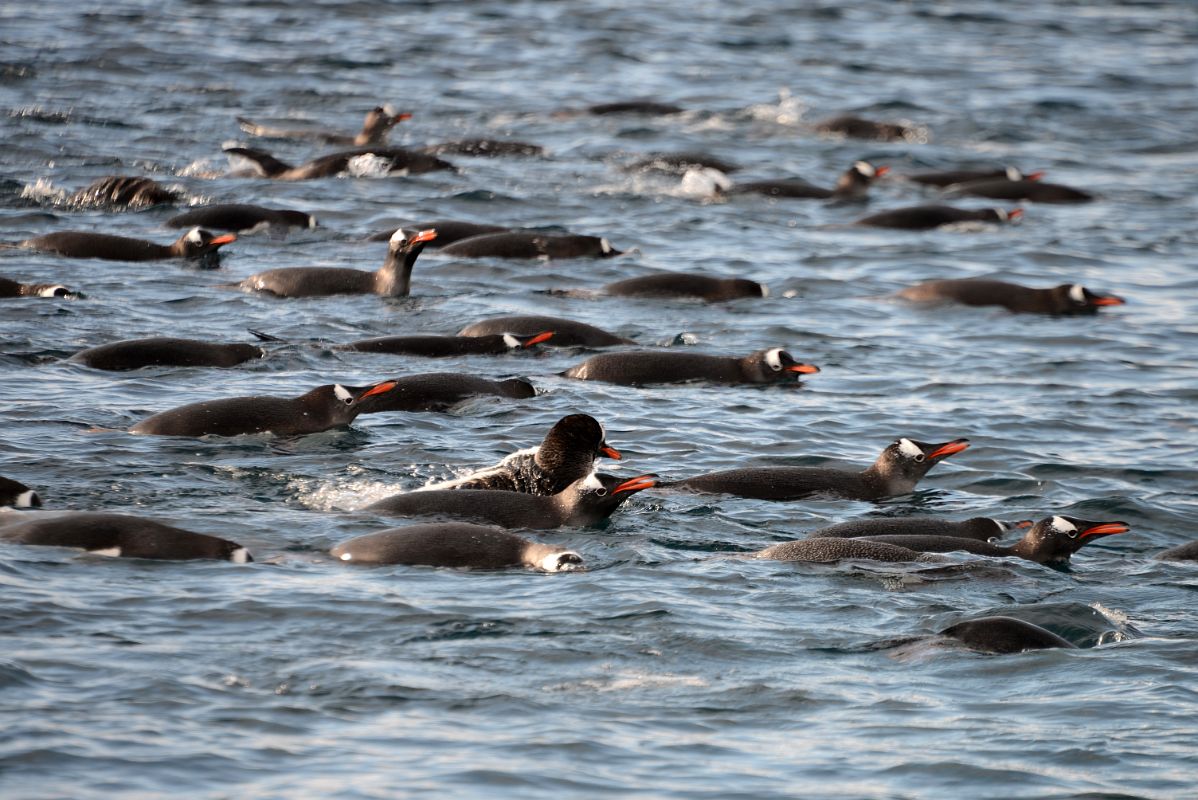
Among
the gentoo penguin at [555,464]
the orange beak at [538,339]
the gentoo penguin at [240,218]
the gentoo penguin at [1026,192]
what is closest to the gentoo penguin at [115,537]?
the gentoo penguin at [555,464]

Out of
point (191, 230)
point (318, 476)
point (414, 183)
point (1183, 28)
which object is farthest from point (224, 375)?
point (1183, 28)

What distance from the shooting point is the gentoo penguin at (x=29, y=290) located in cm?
1451

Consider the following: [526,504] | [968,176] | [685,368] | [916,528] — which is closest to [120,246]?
[685,368]

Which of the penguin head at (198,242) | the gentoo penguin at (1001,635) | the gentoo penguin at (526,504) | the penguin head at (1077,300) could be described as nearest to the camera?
the gentoo penguin at (1001,635)

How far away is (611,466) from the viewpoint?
11.9m

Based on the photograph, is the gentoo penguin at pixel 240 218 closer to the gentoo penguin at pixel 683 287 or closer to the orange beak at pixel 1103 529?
the gentoo penguin at pixel 683 287

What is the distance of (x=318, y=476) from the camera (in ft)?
35.4

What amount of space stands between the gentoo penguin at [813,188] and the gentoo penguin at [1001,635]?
13.9m

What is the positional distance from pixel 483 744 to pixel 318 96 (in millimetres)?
21172

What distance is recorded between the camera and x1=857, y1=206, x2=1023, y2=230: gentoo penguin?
68.7 ft

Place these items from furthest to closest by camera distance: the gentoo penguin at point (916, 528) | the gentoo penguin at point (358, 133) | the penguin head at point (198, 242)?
the gentoo penguin at point (358, 133)
the penguin head at point (198, 242)
the gentoo penguin at point (916, 528)

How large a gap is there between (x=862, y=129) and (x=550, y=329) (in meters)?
13.2

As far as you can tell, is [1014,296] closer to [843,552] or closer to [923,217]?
[923,217]

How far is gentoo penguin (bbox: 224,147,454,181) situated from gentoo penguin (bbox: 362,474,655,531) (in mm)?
11628
